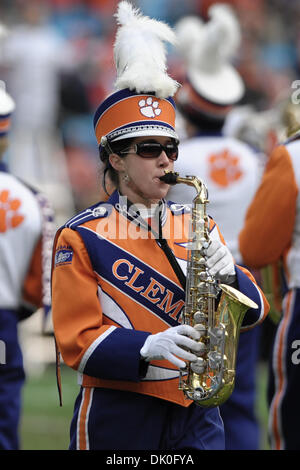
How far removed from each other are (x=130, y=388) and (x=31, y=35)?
9.40 meters

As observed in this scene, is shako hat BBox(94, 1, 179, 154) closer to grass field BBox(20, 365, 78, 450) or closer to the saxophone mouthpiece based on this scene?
the saxophone mouthpiece

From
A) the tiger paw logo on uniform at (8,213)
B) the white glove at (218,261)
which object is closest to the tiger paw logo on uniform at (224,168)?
the tiger paw logo on uniform at (8,213)

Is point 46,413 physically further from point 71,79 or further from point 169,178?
point 71,79

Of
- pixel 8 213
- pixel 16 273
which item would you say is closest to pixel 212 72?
pixel 8 213

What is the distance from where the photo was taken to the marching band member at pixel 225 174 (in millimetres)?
5664

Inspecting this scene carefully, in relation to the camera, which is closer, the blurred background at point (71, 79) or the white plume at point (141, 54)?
the white plume at point (141, 54)

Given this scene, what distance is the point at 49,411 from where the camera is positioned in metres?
7.58

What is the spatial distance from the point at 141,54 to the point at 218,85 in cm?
317

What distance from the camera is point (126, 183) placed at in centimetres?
339

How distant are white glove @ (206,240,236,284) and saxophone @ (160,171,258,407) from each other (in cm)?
3

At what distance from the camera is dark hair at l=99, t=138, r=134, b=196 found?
3352 millimetres

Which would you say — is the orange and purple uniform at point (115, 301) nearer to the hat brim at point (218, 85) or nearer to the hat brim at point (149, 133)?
the hat brim at point (149, 133)

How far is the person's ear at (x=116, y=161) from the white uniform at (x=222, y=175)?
93.8 inches

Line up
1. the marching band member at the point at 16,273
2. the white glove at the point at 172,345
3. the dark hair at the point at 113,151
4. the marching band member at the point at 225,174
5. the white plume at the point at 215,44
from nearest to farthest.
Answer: the white glove at the point at 172,345 < the dark hair at the point at 113,151 < the marching band member at the point at 16,273 < the marching band member at the point at 225,174 < the white plume at the point at 215,44
